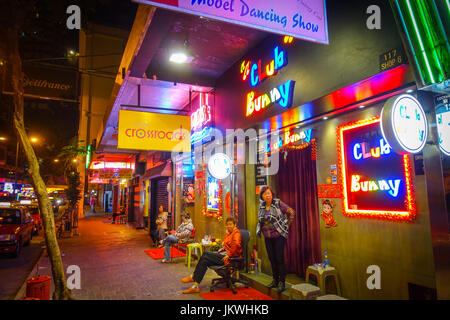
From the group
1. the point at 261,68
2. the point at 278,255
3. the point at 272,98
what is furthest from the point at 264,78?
the point at 278,255

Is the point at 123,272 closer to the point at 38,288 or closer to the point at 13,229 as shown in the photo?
the point at 38,288

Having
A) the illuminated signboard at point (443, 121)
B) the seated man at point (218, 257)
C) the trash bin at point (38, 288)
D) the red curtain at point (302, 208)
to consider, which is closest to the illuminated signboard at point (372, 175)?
the illuminated signboard at point (443, 121)

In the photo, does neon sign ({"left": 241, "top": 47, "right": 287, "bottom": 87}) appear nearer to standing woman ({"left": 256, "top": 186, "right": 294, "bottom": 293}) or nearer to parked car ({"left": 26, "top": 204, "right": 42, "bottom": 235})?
standing woman ({"left": 256, "top": 186, "right": 294, "bottom": 293})

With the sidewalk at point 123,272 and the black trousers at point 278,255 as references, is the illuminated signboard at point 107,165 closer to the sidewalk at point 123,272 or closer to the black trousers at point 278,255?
the sidewalk at point 123,272

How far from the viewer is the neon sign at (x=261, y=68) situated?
6.15m

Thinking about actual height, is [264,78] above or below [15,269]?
above

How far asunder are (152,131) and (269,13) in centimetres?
525

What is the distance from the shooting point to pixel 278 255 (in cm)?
570

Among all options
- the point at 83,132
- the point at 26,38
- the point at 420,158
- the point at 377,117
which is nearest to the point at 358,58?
the point at 377,117

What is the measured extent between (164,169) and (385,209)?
991cm

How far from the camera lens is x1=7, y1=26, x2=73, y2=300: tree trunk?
427cm

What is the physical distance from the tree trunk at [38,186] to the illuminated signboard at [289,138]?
4808 millimetres

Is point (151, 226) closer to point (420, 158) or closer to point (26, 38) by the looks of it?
point (26, 38)

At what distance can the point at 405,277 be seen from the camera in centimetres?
414
